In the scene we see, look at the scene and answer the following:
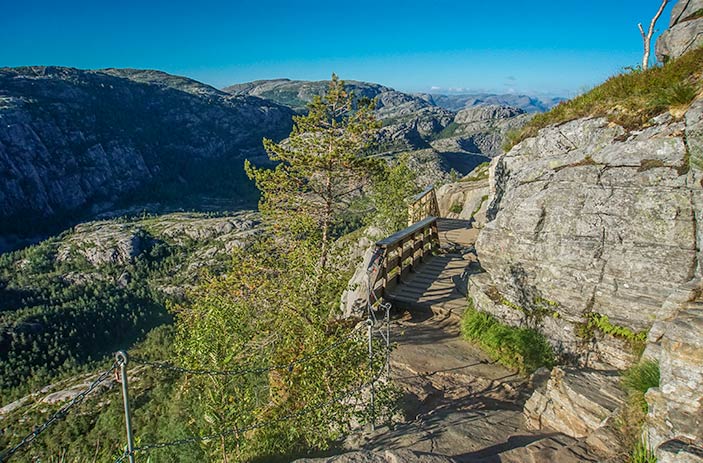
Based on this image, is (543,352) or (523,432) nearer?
(523,432)

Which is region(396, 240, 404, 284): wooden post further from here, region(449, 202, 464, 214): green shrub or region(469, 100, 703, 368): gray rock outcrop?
region(449, 202, 464, 214): green shrub

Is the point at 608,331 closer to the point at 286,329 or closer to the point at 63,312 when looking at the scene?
the point at 286,329

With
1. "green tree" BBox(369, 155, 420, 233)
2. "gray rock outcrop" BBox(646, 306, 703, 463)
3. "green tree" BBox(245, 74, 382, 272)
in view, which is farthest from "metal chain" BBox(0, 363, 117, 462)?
"green tree" BBox(369, 155, 420, 233)

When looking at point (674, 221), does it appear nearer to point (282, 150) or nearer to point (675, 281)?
point (675, 281)

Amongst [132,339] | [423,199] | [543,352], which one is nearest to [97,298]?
[132,339]

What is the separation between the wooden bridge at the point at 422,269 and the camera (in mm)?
11742

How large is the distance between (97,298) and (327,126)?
5360 inches

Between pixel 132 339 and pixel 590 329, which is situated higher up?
pixel 590 329

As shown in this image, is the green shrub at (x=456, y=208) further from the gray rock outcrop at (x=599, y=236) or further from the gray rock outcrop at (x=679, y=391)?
the gray rock outcrop at (x=679, y=391)

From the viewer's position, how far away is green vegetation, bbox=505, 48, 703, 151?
24.7 feet

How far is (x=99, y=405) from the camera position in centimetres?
5103

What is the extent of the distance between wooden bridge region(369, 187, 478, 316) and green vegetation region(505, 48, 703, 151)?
17.5ft

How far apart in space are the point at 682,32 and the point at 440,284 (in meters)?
9.41

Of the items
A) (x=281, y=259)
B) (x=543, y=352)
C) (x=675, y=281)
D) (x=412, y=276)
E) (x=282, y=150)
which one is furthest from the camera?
(x=282, y=150)
